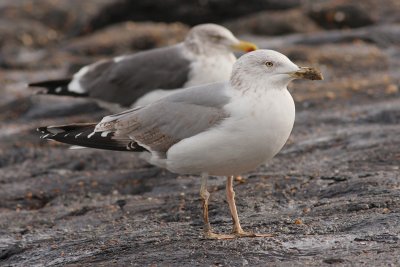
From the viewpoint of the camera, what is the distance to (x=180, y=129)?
5648mm

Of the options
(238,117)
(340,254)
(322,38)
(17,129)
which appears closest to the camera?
(340,254)

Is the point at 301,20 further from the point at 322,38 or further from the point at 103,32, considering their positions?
the point at 103,32

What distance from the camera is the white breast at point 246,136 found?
5.18 metres

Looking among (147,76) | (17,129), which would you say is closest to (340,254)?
(147,76)

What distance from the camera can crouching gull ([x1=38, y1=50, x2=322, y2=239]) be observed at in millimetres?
5207

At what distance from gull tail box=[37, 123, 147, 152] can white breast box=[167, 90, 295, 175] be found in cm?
63

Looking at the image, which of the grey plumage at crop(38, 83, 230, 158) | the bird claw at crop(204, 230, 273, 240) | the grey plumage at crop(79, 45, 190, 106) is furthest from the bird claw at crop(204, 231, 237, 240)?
the grey plumage at crop(79, 45, 190, 106)

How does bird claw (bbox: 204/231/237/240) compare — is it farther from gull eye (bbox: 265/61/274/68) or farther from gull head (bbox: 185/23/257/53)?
gull head (bbox: 185/23/257/53)

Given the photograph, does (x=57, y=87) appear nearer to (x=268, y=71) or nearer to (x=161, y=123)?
(x=161, y=123)

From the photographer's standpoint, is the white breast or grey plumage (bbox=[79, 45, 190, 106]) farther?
grey plumage (bbox=[79, 45, 190, 106])

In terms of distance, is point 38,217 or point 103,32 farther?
point 103,32

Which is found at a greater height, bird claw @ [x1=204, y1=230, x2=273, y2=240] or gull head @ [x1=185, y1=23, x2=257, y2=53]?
gull head @ [x1=185, y1=23, x2=257, y2=53]

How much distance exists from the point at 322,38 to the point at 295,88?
3344 mm

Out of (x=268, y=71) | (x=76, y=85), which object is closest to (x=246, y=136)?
(x=268, y=71)
